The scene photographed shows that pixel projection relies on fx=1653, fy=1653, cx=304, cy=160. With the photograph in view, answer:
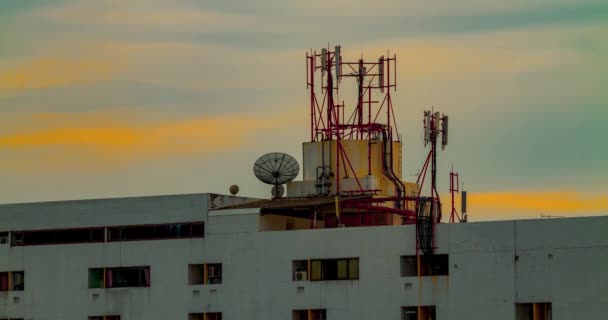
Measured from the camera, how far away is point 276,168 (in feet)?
269

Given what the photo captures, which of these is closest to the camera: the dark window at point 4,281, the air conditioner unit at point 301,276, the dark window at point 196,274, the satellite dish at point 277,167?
the air conditioner unit at point 301,276

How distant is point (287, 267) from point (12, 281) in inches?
629

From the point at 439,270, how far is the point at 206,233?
12.1 m

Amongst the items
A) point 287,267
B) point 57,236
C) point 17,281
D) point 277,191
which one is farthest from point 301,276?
point 17,281

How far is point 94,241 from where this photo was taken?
270 ft

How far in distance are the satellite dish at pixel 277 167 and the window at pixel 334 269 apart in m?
6.70

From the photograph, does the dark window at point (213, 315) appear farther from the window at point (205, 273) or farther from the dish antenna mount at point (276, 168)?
the dish antenna mount at point (276, 168)

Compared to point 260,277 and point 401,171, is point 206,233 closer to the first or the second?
point 260,277

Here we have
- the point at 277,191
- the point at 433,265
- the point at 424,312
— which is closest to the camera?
the point at 424,312

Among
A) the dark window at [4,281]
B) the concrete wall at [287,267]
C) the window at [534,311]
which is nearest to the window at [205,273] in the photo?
the concrete wall at [287,267]

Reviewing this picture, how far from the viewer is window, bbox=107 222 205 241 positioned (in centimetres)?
7975

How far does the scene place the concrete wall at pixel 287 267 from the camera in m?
71.0

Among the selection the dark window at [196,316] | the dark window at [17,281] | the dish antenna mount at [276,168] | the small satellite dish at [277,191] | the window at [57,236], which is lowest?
the dark window at [196,316]

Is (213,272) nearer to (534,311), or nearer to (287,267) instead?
(287,267)
